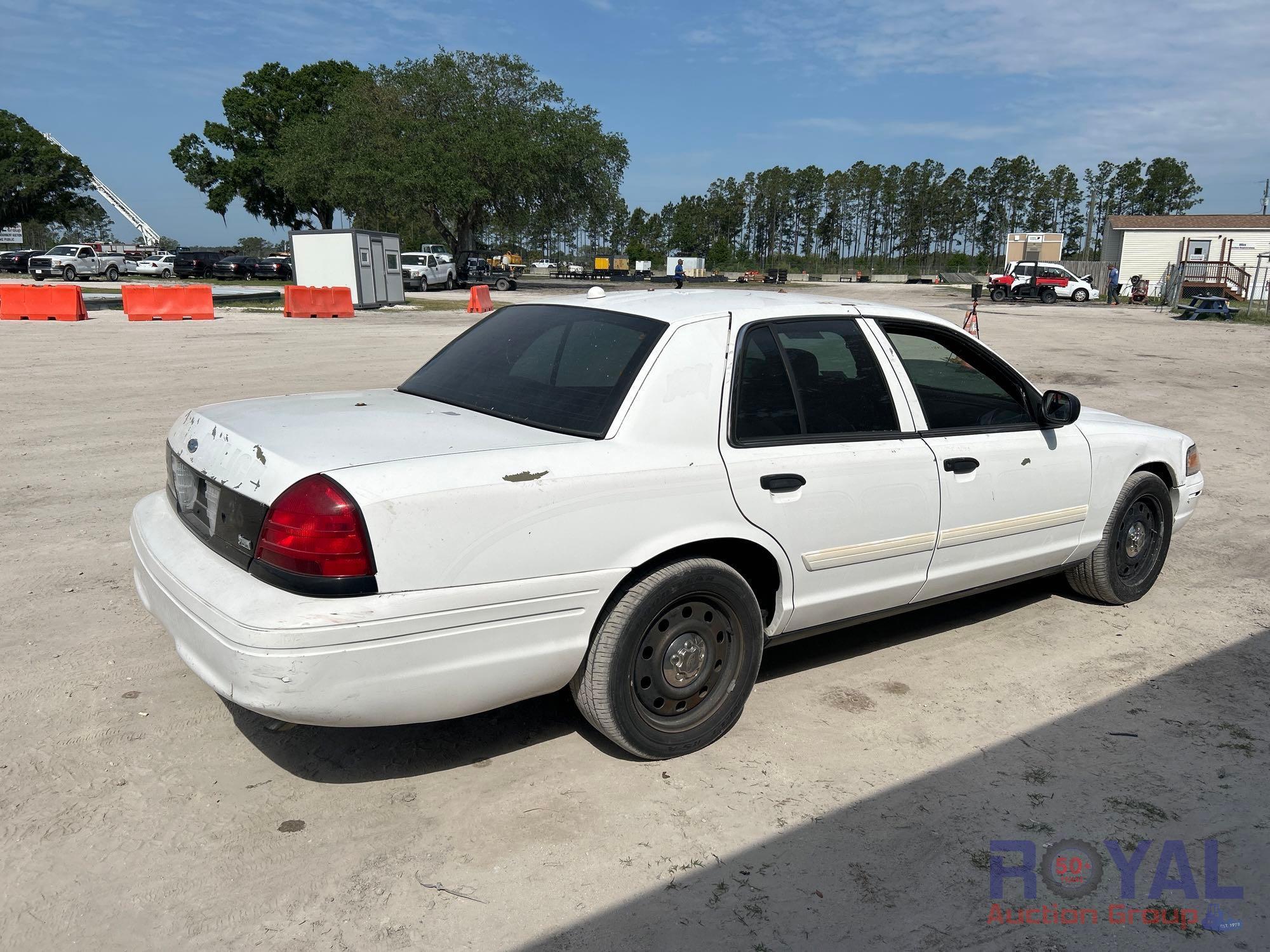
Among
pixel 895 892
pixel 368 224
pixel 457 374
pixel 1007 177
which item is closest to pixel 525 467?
pixel 457 374

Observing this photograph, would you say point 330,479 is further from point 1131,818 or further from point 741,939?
point 1131,818

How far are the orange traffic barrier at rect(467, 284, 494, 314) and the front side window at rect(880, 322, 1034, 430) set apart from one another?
79.8 ft

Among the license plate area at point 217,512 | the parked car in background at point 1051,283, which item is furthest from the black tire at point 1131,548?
the parked car in background at point 1051,283

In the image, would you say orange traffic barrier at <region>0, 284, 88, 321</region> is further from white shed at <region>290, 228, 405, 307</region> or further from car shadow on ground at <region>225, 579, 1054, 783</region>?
car shadow on ground at <region>225, 579, 1054, 783</region>

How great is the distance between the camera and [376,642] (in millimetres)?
2795

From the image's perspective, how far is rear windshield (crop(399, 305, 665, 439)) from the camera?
11.3 ft

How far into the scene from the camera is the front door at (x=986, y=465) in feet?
13.5

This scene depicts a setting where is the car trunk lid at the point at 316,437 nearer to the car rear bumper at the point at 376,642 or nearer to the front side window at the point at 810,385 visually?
the car rear bumper at the point at 376,642

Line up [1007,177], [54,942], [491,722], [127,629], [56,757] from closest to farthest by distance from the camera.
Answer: [54,942] < [56,757] < [491,722] < [127,629] < [1007,177]

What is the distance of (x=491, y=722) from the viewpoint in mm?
3771

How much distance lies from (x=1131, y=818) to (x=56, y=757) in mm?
3679

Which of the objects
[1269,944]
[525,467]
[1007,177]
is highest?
[1007,177]

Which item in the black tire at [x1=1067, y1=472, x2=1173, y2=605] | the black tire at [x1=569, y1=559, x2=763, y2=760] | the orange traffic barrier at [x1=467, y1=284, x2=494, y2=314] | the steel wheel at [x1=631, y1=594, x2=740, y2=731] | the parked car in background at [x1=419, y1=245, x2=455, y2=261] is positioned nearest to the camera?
the black tire at [x1=569, y1=559, x2=763, y2=760]

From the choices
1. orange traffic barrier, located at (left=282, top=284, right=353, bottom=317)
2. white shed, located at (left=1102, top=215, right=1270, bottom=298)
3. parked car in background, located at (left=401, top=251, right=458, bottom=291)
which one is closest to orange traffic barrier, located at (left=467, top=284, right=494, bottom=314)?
orange traffic barrier, located at (left=282, top=284, right=353, bottom=317)
